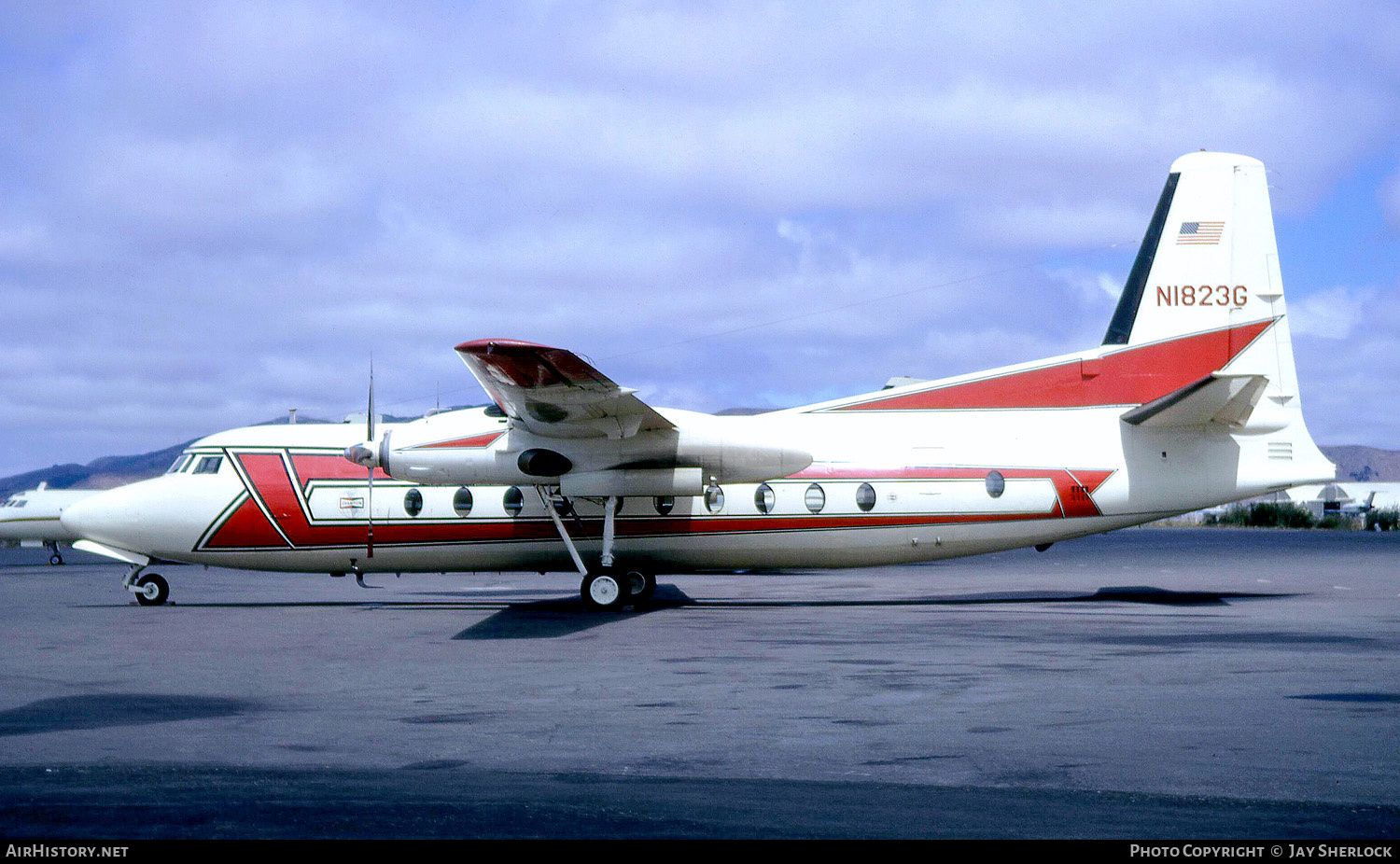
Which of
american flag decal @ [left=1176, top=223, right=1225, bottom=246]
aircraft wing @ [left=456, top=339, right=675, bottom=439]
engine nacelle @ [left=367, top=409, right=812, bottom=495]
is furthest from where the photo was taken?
american flag decal @ [left=1176, top=223, right=1225, bottom=246]

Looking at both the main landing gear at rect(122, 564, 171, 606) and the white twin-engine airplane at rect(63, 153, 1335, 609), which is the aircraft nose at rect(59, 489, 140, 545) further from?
the main landing gear at rect(122, 564, 171, 606)

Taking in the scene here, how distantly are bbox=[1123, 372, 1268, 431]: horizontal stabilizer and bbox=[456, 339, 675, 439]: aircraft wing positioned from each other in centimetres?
769

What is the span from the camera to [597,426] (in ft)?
58.5

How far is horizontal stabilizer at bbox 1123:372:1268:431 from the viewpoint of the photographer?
17.7m

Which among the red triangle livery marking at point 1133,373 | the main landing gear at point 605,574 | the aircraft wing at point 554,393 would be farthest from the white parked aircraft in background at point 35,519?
the red triangle livery marking at point 1133,373

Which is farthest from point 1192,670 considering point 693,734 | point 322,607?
point 322,607

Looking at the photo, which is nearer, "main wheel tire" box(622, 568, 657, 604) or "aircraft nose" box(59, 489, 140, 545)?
"main wheel tire" box(622, 568, 657, 604)

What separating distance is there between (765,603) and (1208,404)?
315 inches

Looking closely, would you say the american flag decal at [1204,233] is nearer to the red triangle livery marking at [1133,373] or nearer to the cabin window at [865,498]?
the red triangle livery marking at [1133,373]

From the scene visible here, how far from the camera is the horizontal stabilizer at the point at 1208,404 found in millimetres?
17656

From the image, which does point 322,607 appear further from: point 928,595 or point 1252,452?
point 1252,452

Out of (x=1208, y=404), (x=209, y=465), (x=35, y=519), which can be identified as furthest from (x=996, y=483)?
(x=35, y=519)

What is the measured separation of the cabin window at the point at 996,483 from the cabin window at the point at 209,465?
1317cm

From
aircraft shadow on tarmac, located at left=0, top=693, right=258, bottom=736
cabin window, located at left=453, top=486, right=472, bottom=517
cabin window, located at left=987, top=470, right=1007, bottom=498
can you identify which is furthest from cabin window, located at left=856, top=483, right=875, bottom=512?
aircraft shadow on tarmac, located at left=0, top=693, right=258, bottom=736
